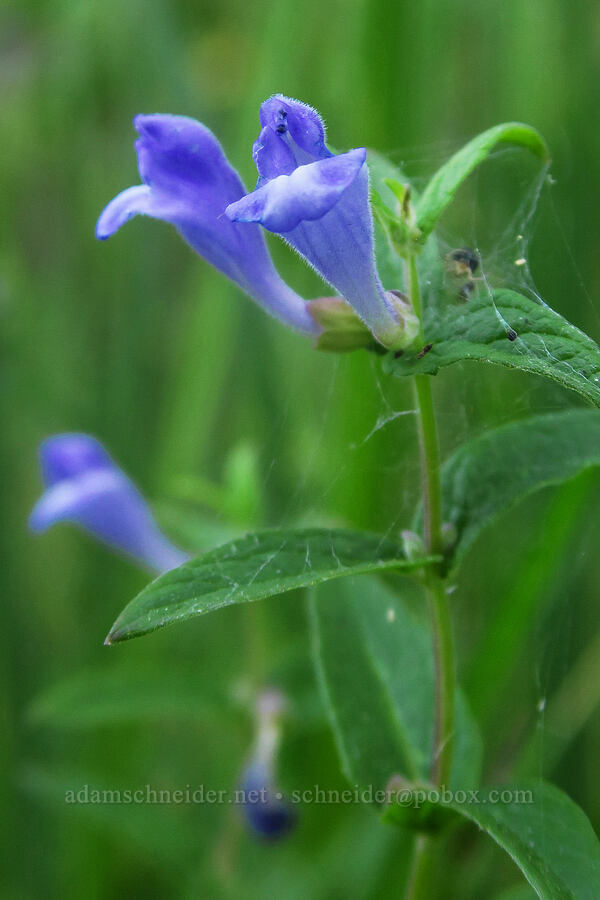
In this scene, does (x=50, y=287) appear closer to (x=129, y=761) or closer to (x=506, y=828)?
(x=129, y=761)

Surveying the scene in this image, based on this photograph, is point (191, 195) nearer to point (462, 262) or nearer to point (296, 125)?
point (296, 125)

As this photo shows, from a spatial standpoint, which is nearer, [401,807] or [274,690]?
[401,807]

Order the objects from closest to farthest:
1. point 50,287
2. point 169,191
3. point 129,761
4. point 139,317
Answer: point 169,191 < point 129,761 < point 139,317 < point 50,287

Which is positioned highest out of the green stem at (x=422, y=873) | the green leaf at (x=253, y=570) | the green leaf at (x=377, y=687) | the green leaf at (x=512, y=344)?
the green leaf at (x=512, y=344)

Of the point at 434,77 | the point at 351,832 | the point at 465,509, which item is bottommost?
the point at 351,832

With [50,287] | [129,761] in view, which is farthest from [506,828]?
[50,287]

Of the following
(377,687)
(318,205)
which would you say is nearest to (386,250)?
(318,205)

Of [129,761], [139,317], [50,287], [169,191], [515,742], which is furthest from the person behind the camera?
[50,287]

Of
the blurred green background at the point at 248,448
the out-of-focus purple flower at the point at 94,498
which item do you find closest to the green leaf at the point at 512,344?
the blurred green background at the point at 248,448

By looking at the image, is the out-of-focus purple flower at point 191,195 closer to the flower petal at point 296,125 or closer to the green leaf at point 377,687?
the flower petal at point 296,125
